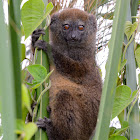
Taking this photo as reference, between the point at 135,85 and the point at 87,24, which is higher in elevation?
the point at 87,24

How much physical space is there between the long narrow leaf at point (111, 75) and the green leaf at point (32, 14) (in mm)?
659

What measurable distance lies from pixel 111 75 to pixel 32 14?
77cm

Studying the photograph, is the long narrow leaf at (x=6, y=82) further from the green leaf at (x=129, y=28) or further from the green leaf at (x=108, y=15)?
the green leaf at (x=108, y=15)

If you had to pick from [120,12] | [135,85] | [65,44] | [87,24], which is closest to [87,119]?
[135,85]

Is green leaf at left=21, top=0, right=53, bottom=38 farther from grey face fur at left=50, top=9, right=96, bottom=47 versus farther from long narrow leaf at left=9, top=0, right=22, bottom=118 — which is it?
grey face fur at left=50, top=9, right=96, bottom=47

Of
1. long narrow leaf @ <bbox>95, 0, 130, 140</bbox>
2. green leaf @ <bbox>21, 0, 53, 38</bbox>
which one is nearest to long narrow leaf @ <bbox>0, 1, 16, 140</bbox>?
long narrow leaf @ <bbox>95, 0, 130, 140</bbox>

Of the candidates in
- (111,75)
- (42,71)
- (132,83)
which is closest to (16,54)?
(111,75)

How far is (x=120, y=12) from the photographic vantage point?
2.55ft

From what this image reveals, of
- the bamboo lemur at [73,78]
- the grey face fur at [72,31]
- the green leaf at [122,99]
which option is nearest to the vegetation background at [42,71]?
the green leaf at [122,99]

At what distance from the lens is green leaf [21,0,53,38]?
136 cm

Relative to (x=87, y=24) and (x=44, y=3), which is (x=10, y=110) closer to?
(x=44, y=3)

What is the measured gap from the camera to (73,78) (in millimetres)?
2410

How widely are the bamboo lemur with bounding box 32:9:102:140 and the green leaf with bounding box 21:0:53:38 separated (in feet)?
0.47

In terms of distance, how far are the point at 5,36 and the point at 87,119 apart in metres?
1.81
